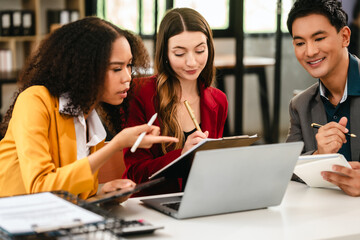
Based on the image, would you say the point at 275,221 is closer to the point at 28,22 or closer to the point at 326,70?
the point at 326,70

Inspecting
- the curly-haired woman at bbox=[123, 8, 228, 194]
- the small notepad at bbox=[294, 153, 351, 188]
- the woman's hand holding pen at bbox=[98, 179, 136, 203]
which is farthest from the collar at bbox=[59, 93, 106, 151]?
the small notepad at bbox=[294, 153, 351, 188]

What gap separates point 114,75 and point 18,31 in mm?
4135

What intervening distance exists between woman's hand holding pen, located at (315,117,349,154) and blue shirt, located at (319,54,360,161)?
0.31m

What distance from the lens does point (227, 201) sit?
1469 millimetres

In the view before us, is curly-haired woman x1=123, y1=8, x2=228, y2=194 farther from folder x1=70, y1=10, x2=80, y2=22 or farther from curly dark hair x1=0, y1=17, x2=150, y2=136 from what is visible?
folder x1=70, y1=10, x2=80, y2=22

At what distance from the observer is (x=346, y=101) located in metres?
2.08

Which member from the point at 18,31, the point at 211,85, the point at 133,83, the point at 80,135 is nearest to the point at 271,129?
the point at 18,31

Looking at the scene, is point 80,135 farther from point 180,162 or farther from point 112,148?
point 180,162

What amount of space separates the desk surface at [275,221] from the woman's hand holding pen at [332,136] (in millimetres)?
178

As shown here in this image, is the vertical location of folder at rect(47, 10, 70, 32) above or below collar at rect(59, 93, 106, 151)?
above

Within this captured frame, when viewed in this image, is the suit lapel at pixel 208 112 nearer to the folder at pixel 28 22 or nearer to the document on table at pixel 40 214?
the document on table at pixel 40 214

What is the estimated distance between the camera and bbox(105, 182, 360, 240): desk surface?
133 centimetres

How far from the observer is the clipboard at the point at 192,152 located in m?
1.44

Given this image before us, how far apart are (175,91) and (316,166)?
72 centimetres
